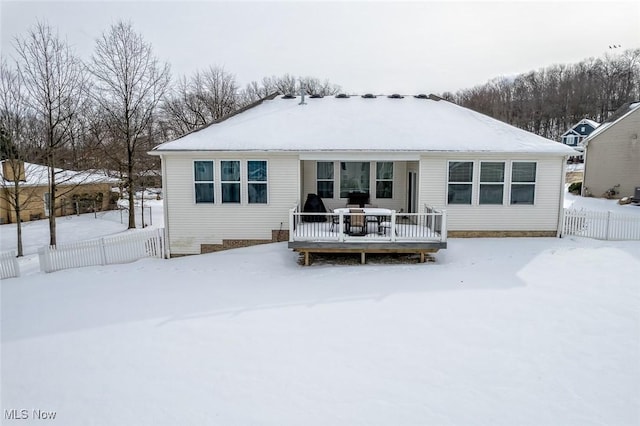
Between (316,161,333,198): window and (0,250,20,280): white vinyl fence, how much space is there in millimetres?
10555

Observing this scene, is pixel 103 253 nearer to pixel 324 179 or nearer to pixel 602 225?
pixel 324 179

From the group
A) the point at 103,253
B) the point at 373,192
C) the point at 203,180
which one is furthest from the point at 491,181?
the point at 103,253

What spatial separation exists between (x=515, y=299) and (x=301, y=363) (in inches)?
201

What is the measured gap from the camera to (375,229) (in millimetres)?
11969

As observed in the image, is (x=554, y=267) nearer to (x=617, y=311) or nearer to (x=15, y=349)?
(x=617, y=311)

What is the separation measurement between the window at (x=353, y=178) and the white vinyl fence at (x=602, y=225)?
689cm

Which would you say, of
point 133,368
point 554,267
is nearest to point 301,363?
point 133,368

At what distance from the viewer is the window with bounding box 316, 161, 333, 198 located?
48.4 ft

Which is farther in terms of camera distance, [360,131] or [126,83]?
[126,83]

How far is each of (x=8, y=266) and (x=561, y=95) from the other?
237 ft

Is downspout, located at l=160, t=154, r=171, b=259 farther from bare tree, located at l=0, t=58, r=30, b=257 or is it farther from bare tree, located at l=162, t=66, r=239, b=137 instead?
bare tree, located at l=162, t=66, r=239, b=137

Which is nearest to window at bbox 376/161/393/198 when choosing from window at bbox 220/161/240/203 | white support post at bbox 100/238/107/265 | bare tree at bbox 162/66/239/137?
window at bbox 220/161/240/203

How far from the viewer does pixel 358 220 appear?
11391 millimetres
